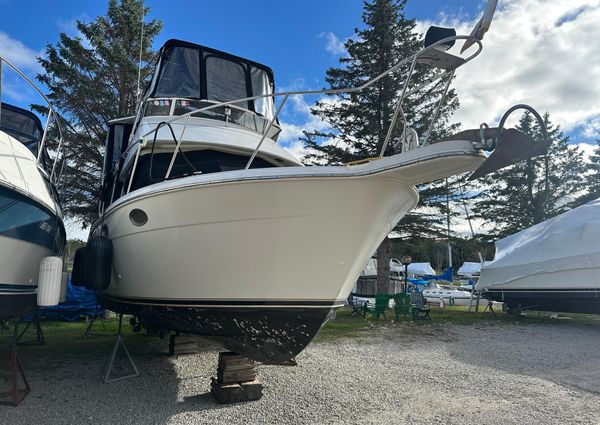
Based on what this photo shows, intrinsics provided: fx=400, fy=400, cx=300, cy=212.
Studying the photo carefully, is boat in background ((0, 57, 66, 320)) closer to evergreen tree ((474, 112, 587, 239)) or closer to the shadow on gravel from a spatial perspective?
the shadow on gravel

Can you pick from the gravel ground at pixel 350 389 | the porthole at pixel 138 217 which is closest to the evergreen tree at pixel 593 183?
the gravel ground at pixel 350 389

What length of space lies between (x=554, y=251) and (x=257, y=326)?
11.2 metres

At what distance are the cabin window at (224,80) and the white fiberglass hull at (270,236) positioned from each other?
2379 millimetres

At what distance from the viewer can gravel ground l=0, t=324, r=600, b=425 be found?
406 centimetres

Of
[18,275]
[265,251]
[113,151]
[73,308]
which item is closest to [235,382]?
[265,251]

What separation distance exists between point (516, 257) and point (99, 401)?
41.3 feet

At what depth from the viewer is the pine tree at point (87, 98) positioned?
38.3ft

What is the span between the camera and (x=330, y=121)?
16.1 meters

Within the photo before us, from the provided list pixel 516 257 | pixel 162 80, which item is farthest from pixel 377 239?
pixel 516 257

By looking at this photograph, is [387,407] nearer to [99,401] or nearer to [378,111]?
[99,401]

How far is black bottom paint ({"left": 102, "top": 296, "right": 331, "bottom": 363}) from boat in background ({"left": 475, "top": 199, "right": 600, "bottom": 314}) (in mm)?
10223

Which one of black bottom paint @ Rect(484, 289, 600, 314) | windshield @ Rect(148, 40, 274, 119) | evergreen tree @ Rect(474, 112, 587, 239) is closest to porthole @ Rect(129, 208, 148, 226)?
windshield @ Rect(148, 40, 274, 119)

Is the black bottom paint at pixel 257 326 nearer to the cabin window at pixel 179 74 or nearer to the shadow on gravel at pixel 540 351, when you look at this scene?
the cabin window at pixel 179 74

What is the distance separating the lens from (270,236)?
12.3 feet
